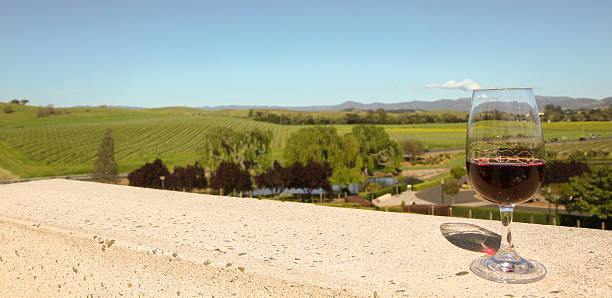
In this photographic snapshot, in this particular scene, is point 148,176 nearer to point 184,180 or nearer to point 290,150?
point 184,180

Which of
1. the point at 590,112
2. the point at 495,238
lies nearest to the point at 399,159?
the point at 590,112

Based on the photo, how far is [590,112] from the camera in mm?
51219

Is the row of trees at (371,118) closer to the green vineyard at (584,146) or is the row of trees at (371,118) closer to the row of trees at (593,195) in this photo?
the green vineyard at (584,146)

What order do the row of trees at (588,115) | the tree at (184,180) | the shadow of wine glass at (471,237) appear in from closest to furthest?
the shadow of wine glass at (471,237) < the tree at (184,180) < the row of trees at (588,115)

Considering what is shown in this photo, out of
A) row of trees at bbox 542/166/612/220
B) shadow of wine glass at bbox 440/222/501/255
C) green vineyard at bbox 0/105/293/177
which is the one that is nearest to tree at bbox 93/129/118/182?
green vineyard at bbox 0/105/293/177

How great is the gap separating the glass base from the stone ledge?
4 centimetres

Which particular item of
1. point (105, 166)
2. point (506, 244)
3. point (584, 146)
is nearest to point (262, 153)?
point (105, 166)

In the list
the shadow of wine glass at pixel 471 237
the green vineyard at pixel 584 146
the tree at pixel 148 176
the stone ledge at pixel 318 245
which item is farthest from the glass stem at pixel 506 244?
the green vineyard at pixel 584 146

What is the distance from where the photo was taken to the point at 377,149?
186 feet

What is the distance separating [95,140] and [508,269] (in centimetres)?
7081

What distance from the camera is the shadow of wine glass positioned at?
191cm

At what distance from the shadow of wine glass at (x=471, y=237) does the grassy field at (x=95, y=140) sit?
1550 inches

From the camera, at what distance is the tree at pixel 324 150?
133ft

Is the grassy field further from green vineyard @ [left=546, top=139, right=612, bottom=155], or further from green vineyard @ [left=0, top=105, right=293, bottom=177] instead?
green vineyard @ [left=546, top=139, right=612, bottom=155]
